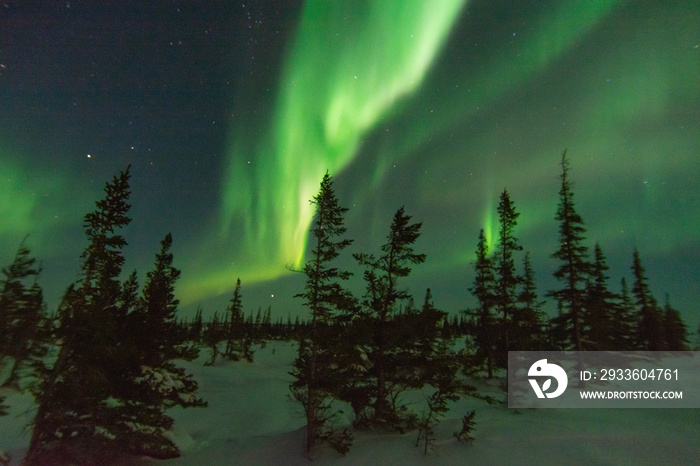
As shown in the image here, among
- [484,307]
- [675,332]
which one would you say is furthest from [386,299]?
[675,332]

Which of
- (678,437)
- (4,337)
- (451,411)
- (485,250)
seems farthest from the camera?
(485,250)

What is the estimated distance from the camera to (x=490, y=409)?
2014 cm

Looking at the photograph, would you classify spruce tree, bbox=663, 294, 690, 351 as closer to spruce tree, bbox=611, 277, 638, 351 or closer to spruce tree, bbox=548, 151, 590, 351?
spruce tree, bbox=611, 277, 638, 351

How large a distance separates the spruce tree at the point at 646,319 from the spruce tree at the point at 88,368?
51.4 metres

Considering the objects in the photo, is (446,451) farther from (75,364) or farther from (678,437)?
(75,364)

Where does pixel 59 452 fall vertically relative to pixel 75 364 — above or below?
below

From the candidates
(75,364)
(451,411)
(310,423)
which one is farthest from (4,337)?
(451,411)

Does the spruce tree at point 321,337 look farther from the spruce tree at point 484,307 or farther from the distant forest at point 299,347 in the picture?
the spruce tree at point 484,307

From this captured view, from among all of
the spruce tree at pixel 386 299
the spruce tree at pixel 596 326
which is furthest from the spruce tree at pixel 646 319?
the spruce tree at pixel 386 299

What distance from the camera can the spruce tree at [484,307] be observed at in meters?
24.8

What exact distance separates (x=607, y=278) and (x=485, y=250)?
15078 mm

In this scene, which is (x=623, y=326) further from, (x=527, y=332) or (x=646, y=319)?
(x=527, y=332)

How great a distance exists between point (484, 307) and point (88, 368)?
27.5 metres

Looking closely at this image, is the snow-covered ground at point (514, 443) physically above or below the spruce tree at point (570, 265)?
below
